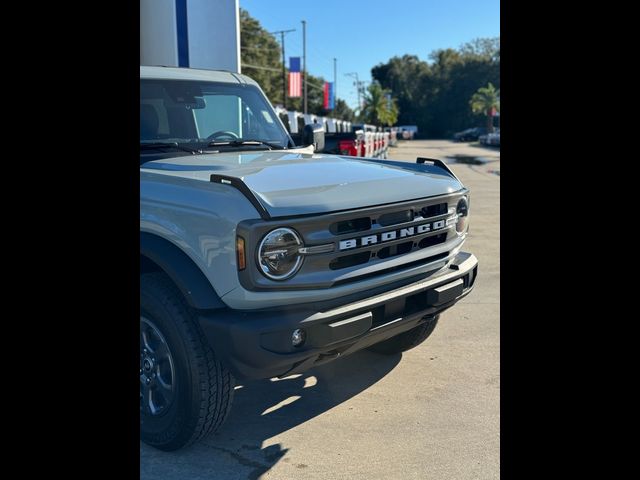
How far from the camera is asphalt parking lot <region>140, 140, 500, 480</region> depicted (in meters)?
2.84

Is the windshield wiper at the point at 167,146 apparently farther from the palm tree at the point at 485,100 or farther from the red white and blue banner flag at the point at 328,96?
the palm tree at the point at 485,100

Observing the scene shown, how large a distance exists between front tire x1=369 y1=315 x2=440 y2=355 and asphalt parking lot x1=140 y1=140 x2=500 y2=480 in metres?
0.07

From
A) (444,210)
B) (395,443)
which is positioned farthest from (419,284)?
(395,443)

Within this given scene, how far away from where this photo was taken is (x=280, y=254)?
8.66ft

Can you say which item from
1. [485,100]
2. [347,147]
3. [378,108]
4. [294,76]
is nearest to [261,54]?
[378,108]

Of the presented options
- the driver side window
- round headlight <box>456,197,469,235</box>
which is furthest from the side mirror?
round headlight <box>456,197,469,235</box>

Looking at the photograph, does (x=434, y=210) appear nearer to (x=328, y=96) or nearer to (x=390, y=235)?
(x=390, y=235)

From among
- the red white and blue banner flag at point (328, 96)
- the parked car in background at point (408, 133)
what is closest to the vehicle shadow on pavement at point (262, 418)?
the red white and blue banner flag at point (328, 96)
